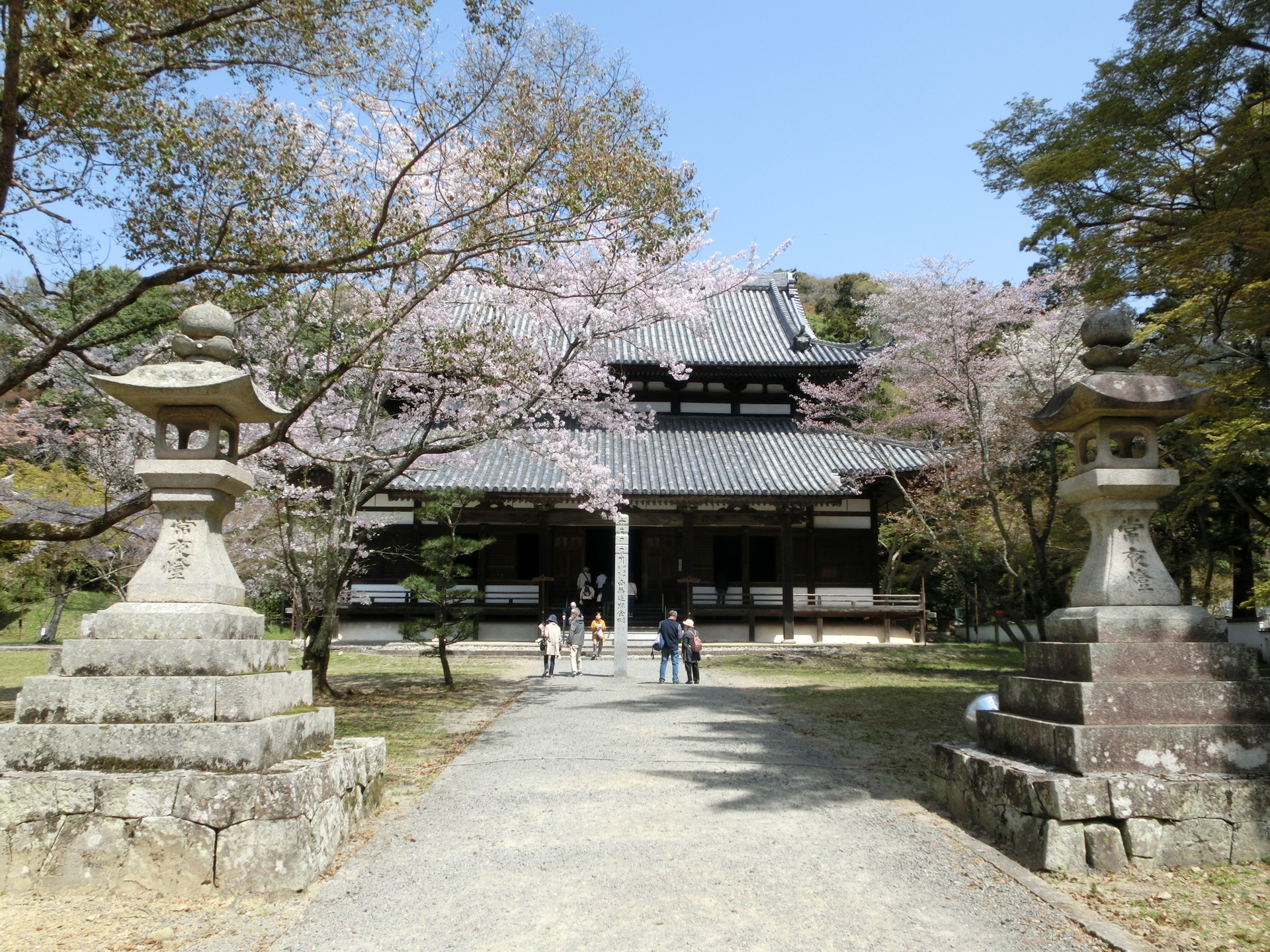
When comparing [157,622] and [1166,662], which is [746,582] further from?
[157,622]

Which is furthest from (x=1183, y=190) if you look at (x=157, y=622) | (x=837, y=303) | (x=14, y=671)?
(x=837, y=303)

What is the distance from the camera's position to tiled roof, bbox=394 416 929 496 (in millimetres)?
20703

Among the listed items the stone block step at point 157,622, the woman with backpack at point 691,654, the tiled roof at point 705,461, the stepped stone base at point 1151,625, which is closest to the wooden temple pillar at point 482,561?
the tiled roof at point 705,461

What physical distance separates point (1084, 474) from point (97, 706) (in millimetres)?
5728

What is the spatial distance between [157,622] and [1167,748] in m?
→ 5.52

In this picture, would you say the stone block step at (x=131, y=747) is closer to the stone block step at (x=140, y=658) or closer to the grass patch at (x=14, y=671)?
the stone block step at (x=140, y=658)

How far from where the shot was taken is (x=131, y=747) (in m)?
4.31

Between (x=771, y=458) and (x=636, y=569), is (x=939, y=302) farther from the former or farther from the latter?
(x=636, y=569)

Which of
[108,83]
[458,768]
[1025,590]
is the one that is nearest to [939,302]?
[1025,590]

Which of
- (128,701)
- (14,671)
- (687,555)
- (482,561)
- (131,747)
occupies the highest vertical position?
(687,555)

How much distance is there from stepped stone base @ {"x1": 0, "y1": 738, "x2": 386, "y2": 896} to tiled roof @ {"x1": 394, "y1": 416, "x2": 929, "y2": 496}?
14.8 m

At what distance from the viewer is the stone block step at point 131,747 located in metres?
4.30

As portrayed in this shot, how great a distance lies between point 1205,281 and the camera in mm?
7832

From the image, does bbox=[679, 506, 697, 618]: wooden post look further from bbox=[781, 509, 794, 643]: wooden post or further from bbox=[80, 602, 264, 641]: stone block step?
bbox=[80, 602, 264, 641]: stone block step
